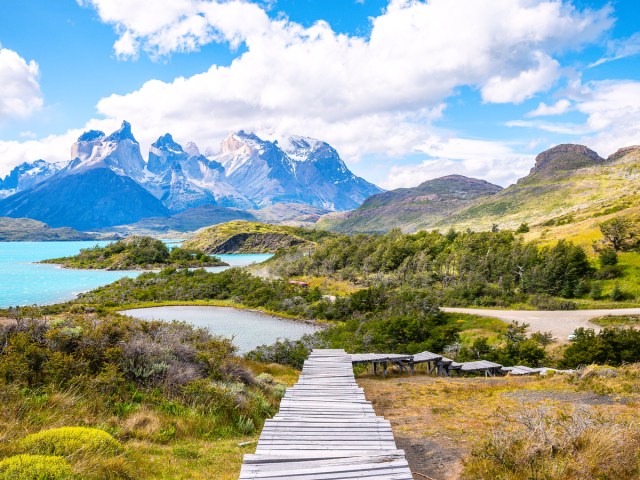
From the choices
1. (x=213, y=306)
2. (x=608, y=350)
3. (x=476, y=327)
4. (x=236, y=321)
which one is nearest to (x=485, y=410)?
(x=608, y=350)

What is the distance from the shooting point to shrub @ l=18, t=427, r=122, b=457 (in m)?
6.09

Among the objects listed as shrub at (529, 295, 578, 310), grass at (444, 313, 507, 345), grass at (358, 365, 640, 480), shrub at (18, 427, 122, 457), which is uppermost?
shrub at (18, 427, 122, 457)

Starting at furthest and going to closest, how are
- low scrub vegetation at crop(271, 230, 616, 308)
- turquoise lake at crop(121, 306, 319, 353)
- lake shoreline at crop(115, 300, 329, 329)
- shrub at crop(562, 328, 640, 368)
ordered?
lake shoreline at crop(115, 300, 329, 329), low scrub vegetation at crop(271, 230, 616, 308), turquoise lake at crop(121, 306, 319, 353), shrub at crop(562, 328, 640, 368)

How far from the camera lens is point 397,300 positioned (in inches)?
1816

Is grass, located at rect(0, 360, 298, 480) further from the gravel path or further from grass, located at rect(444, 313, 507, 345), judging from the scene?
the gravel path

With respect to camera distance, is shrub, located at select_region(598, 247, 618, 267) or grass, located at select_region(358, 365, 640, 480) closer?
grass, located at select_region(358, 365, 640, 480)

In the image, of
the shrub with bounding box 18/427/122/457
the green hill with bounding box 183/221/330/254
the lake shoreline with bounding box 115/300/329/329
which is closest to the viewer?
the shrub with bounding box 18/427/122/457

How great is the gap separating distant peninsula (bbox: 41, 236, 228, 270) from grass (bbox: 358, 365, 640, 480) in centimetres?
11026

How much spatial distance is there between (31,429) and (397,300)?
4162cm

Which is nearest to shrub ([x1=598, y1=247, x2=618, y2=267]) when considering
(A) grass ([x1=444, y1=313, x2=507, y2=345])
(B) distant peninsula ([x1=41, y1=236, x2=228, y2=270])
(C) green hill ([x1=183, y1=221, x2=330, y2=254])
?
(A) grass ([x1=444, y1=313, x2=507, y2=345])

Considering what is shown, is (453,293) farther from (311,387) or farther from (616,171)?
(616,171)

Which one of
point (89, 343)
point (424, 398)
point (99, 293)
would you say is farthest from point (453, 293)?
point (99, 293)

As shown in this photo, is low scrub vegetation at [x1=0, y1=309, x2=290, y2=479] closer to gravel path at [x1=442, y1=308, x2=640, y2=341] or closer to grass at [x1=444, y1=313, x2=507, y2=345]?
grass at [x1=444, y1=313, x2=507, y2=345]

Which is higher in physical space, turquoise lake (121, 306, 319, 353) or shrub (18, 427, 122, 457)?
shrub (18, 427, 122, 457)
